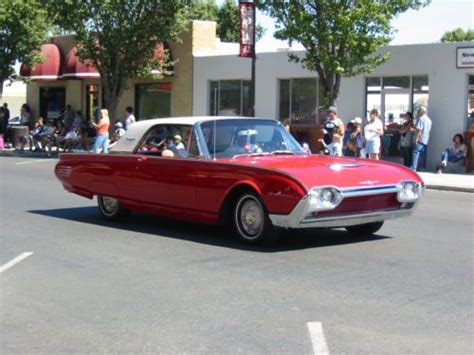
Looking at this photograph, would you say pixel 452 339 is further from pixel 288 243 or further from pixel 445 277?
pixel 288 243

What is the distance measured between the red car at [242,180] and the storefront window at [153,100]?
19.3 m

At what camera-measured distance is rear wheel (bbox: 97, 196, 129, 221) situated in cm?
1055

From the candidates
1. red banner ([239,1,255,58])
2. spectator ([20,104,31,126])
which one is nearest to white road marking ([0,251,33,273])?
Answer: red banner ([239,1,255,58])

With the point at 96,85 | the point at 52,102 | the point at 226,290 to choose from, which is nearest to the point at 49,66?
the point at 96,85

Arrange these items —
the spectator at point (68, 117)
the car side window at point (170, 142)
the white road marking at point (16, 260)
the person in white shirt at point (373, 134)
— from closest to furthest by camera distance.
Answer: the white road marking at point (16, 260)
the car side window at point (170, 142)
the person in white shirt at point (373, 134)
the spectator at point (68, 117)

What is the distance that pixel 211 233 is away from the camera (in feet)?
31.6

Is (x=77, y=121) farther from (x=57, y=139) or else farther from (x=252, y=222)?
(x=252, y=222)

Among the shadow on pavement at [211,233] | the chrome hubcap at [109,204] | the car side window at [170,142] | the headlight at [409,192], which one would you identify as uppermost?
the car side window at [170,142]

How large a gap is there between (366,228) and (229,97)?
18.8 metres

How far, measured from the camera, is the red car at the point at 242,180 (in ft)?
26.4

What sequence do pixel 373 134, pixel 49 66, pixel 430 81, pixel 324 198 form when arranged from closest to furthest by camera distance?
pixel 324 198
pixel 373 134
pixel 430 81
pixel 49 66

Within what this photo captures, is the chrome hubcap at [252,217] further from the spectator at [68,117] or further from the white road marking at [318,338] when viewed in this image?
the spectator at [68,117]

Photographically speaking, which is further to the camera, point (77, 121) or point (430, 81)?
point (77, 121)

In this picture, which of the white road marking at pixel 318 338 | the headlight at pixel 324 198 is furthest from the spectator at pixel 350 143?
the white road marking at pixel 318 338
